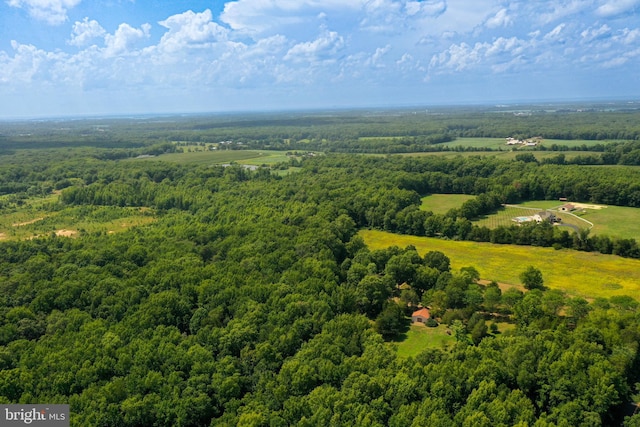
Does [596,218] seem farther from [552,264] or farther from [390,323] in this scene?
[390,323]

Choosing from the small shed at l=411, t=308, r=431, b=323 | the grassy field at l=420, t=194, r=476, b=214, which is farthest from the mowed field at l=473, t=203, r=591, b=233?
the small shed at l=411, t=308, r=431, b=323

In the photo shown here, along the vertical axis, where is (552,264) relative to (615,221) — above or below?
below

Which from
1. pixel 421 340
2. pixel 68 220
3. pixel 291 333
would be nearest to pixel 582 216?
pixel 421 340

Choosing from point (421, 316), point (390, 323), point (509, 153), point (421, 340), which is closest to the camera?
point (421, 340)

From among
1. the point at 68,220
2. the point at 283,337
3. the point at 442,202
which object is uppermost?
the point at 283,337

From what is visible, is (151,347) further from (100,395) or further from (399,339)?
(399,339)

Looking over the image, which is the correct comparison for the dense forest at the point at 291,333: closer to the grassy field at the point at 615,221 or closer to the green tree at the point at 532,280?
the green tree at the point at 532,280
